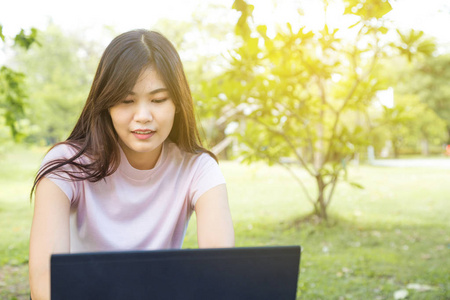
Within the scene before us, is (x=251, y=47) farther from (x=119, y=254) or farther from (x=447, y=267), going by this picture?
(x=119, y=254)

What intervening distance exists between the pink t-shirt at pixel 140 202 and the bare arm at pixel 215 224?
2.4 inches

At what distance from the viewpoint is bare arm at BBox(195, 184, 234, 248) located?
4.56 feet

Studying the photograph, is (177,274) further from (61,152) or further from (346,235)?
(346,235)

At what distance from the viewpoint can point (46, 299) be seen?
1.17m

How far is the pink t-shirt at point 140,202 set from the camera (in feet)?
4.72

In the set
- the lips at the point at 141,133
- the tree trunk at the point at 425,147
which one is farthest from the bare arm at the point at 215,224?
the tree trunk at the point at 425,147

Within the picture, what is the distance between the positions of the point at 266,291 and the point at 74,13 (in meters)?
28.2

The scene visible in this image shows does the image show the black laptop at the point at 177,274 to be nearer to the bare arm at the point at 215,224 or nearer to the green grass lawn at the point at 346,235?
the bare arm at the point at 215,224

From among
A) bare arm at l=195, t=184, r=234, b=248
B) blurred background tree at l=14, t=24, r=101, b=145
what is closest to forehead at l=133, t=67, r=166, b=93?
bare arm at l=195, t=184, r=234, b=248

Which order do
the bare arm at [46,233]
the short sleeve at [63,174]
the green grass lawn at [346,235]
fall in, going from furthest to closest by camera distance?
1. the green grass lawn at [346,235]
2. the short sleeve at [63,174]
3. the bare arm at [46,233]

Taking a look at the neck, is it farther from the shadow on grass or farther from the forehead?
the shadow on grass

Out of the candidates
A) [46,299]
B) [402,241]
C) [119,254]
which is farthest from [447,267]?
[119,254]

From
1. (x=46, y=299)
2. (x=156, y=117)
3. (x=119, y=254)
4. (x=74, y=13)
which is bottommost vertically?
(x=46, y=299)

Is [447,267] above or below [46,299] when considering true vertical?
below
